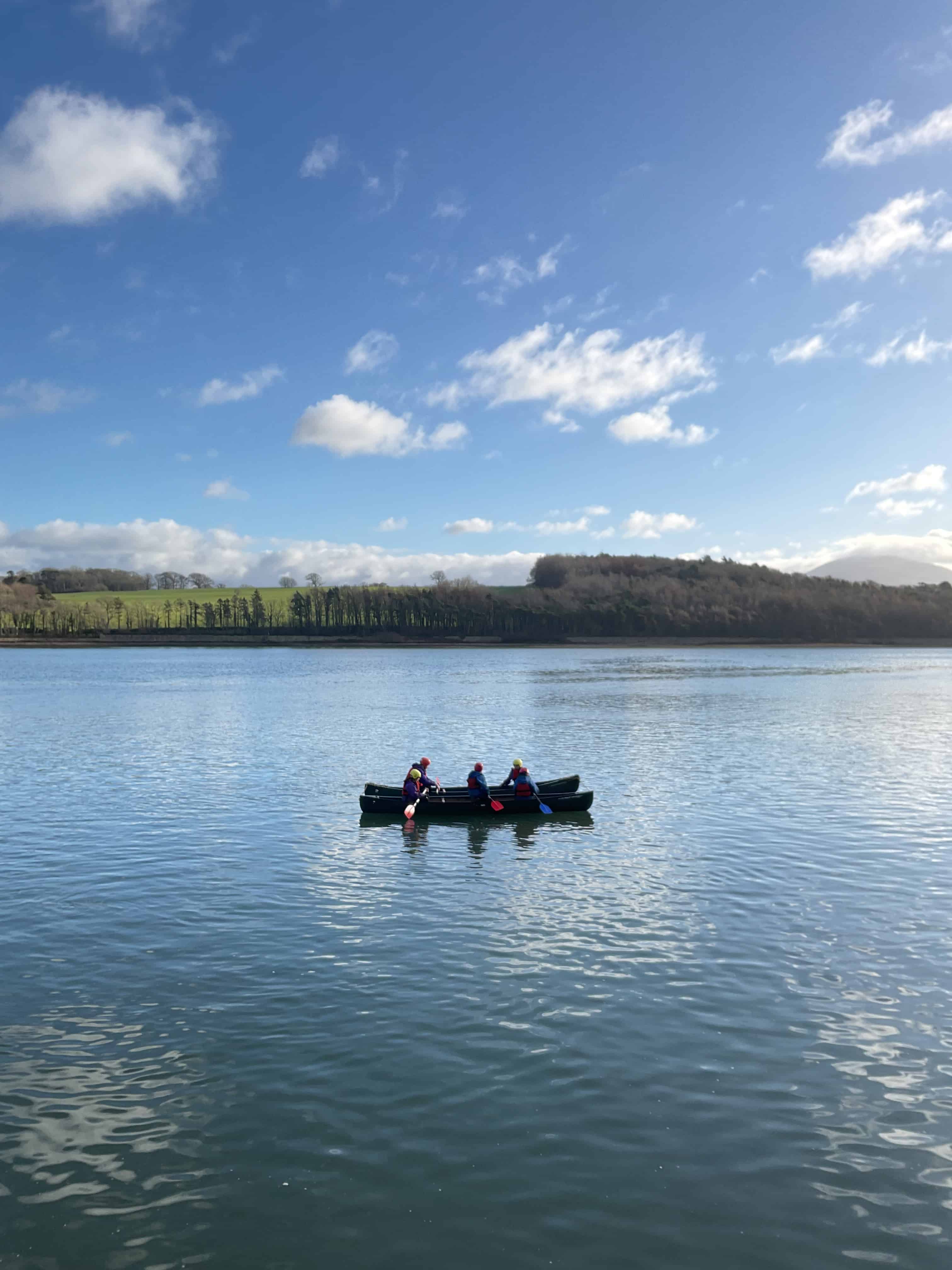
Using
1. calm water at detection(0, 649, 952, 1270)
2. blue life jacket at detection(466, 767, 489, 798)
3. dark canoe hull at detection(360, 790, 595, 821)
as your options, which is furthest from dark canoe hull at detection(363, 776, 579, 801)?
calm water at detection(0, 649, 952, 1270)

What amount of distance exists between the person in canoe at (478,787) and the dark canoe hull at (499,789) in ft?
1.07

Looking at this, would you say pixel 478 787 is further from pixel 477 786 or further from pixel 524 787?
pixel 524 787

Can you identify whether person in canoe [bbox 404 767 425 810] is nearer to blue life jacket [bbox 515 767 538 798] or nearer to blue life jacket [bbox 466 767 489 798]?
blue life jacket [bbox 466 767 489 798]

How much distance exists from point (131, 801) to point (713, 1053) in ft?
85.2

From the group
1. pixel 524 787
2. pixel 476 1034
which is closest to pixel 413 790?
pixel 524 787

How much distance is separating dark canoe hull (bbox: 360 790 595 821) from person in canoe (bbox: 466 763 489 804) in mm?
170

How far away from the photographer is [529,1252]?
9094 mm

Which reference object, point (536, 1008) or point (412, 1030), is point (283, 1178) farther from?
point (536, 1008)

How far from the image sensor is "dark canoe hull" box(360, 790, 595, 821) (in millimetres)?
30672

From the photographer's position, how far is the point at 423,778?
3153cm

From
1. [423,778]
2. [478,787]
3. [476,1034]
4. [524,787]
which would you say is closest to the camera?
[476,1034]

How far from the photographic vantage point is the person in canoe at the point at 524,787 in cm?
3112

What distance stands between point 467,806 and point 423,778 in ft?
6.09

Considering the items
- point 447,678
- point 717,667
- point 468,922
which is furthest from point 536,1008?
point 717,667
